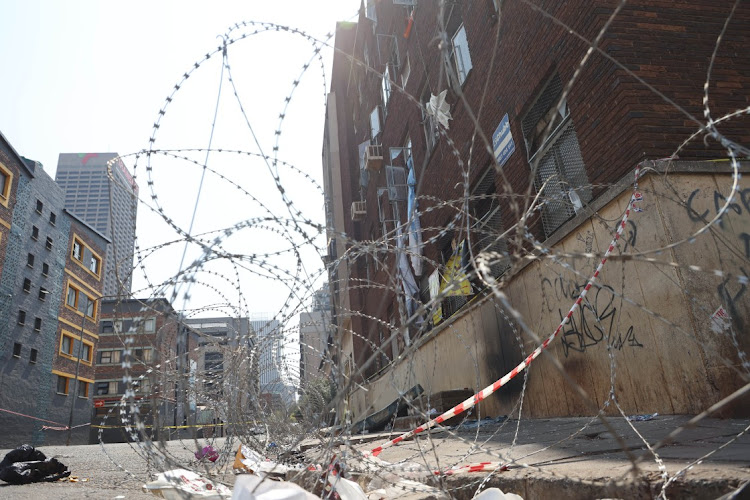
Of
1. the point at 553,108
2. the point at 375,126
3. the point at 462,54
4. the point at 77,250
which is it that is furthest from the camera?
the point at 77,250

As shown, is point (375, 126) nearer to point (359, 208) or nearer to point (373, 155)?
Result: point (373, 155)

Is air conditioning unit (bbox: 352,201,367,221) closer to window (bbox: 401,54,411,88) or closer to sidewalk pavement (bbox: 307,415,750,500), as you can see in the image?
window (bbox: 401,54,411,88)

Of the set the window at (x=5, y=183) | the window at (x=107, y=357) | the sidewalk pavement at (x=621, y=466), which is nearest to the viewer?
the sidewalk pavement at (x=621, y=466)

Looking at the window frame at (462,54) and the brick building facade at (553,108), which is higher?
the window frame at (462,54)

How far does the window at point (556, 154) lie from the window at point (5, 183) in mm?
27407

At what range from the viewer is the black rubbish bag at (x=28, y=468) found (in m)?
5.12

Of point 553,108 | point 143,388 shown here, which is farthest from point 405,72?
point 143,388

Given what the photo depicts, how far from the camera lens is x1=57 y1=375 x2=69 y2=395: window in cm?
3012

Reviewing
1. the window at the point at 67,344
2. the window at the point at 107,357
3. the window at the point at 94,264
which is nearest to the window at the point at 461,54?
Answer: the window at the point at 67,344

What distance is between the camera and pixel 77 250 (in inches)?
1326

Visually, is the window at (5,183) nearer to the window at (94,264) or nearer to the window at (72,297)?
the window at (72,297)

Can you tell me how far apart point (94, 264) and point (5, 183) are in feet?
37.6

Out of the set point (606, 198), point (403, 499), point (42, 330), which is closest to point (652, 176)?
point (606, 198)

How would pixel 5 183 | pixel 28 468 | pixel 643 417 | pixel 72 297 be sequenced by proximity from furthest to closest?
pixel 72 297, pixel 5 183, pixel 28 468, pixel 643 417
